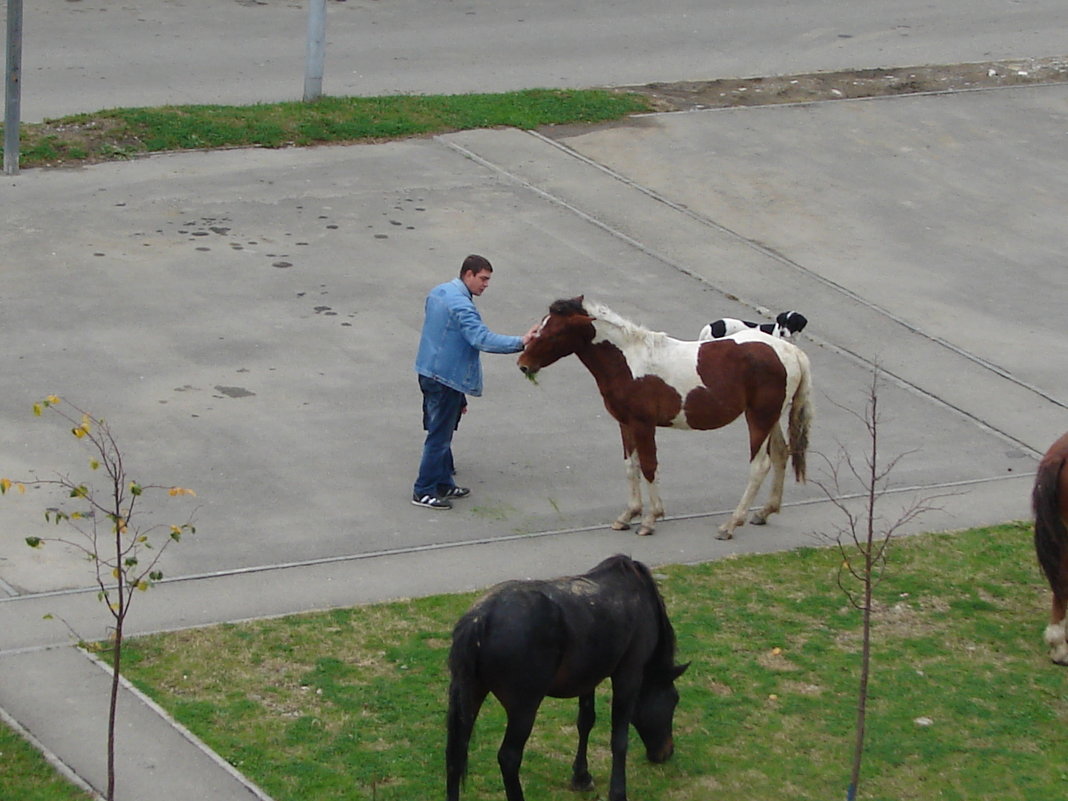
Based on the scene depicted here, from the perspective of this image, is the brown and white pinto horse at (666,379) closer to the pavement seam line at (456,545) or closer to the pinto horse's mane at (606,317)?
the pinto horse's mane at (606,317)

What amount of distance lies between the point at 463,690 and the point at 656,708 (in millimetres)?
1256

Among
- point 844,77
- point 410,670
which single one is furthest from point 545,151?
point 410,670

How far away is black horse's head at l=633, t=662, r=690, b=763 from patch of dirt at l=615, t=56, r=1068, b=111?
43.8ft

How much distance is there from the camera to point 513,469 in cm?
1235

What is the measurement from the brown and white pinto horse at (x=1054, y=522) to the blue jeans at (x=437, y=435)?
4.13 metres

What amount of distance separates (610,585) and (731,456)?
509cm

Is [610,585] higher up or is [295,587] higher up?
[610,585]

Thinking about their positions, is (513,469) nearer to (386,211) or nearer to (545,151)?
(386,211)

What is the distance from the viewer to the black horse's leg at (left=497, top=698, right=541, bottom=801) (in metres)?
7.58

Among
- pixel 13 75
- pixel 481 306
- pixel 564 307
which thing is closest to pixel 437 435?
pixel 564 307

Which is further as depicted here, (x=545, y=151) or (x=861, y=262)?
(x=545, y=151)

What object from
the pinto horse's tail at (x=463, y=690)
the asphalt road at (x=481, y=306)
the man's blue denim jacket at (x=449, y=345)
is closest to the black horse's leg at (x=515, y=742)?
the pinto horse's tail at (x=463, y=690)

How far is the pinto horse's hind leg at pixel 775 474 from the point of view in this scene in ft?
38.9

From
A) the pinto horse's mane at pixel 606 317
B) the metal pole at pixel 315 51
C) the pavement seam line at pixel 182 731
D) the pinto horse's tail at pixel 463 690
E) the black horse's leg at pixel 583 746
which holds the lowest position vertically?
the pavement seam line at pixel 182 731
